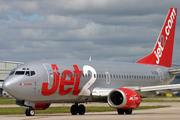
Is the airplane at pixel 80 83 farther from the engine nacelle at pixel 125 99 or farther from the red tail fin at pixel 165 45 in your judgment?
the red tail fin at pixel 165 45

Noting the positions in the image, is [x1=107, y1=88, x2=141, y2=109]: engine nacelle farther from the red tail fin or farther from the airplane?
the red tail fin

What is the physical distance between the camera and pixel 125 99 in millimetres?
32438

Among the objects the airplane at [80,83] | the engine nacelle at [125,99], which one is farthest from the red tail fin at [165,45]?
the engine nacelle at [125,99]

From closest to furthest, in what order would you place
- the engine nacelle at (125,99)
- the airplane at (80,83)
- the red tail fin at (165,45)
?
the airplane at (80,83)
the engine nacelle at (125,99)
the red tail fin at (165,45)

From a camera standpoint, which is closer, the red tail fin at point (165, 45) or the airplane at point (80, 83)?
the airplane at point (80, 83)

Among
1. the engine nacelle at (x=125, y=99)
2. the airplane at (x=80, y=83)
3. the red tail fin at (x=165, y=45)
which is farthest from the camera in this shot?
the red tail fin at (x=165, y=45)

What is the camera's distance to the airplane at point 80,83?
100 ft

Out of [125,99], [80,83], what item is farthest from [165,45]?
[80,83]

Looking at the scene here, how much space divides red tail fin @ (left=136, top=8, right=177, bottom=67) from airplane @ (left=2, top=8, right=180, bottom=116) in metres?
2.13

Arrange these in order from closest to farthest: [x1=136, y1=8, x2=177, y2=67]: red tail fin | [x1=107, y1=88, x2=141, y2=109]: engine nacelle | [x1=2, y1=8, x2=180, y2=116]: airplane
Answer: [x1=2, y1=8, x2=180, y2=116]: airplane < [x1=107, y1=88, x2=141, y2=109]: engine nacelle < [x1=136, y1=8, x2=177, y2=67]: red tail fin

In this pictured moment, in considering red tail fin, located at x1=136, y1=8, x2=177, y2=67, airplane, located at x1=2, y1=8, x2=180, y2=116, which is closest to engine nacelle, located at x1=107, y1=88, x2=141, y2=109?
airplane, located at x1=2, y1=8, x2=180, y2=116

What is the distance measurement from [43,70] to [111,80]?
850 cm

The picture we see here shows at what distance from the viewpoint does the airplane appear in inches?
1203

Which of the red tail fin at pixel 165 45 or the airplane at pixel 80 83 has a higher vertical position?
the red tail fin at pixel 165 45
